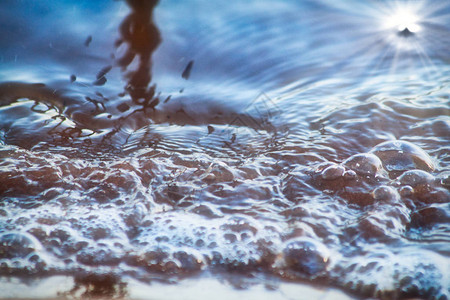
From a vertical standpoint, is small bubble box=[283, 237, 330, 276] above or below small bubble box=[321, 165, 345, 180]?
below

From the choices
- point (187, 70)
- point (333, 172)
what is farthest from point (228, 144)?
point (187, 70)

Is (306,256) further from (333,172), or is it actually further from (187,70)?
(187,70)

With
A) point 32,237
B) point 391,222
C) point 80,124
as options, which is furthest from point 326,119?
point 32,237

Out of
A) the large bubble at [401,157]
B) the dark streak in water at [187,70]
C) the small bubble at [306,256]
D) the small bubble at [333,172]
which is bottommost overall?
the small bubble at [306,256]

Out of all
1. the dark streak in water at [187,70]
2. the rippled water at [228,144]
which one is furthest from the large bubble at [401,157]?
the dark streak in water at [187,70]

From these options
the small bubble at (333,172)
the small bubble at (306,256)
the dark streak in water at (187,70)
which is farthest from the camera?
the dark streak in water at (187,70)

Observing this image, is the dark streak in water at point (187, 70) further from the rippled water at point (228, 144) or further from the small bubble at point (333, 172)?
the small bubble at point (333, 172)

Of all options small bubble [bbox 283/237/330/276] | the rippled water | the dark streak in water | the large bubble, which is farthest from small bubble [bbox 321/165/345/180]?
the dark streak in water

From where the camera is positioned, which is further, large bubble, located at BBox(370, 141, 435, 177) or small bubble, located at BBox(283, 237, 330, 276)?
large bubble, located at BBox(370, 141, 435, 177)

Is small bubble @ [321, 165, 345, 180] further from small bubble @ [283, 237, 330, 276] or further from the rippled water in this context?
small bubble @ [283, 237, 330, 276]

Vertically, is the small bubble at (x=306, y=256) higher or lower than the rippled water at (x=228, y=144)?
lower
